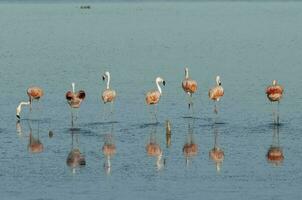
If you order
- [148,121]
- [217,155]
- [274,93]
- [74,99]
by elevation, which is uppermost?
[274,93]

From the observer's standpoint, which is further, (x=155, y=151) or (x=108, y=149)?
(x=108, y=149)

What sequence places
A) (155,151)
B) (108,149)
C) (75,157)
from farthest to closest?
1. (108,149)
2. (155,151)
3. (75,157)

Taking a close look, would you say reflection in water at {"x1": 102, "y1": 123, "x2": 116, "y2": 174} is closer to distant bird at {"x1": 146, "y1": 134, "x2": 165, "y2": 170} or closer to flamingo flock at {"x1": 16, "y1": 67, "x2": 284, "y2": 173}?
flamingo flock at {"x1": 16, "y1": 67, "x2": 284, "y2": 173}

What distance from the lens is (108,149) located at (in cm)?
2520

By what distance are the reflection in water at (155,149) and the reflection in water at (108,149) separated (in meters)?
0.96

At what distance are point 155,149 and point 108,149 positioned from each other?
50.0 inches

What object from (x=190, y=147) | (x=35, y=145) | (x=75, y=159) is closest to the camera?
(x=75, y=159)

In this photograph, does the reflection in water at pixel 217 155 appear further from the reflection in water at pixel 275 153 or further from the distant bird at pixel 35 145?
the distant bird at pixel 35 145

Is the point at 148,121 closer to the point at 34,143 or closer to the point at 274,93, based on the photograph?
the point at 274,93

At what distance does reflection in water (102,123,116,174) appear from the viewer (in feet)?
76.1

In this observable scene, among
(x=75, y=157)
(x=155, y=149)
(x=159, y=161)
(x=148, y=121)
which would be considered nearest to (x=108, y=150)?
(x=75, y=157)

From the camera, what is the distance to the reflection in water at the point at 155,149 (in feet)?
77.0

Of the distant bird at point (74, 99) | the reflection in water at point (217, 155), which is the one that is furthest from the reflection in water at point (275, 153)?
the distant bird at point (74, 99)

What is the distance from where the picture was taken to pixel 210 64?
44.5 meters
